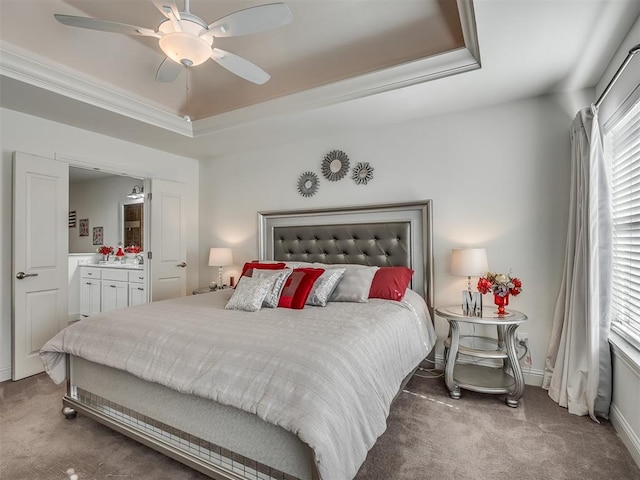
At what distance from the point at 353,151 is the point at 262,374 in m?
2.81

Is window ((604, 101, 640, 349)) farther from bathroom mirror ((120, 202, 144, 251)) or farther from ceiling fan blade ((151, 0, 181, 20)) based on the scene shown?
bathroom mirror ((120, 202, 144, 251))

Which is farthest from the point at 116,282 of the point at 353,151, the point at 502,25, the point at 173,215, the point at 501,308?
the point at 502,25

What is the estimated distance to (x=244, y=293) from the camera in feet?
8.53

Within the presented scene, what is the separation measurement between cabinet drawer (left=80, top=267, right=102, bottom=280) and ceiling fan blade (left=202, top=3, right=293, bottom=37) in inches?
185

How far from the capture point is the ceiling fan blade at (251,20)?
5.49 feet

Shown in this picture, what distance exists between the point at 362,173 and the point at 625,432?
286 cm

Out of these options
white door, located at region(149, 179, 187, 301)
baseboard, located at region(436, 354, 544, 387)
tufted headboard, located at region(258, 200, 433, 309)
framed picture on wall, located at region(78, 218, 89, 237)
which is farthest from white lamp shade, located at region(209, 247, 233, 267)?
framed picture on wall, located at region(78, 218, 89, 237)

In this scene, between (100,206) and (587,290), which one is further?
(100,206)

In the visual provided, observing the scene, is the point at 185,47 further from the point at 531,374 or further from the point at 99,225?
the point at 99,225

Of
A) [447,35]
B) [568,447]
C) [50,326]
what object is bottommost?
[568,447]

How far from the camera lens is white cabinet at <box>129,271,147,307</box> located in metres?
4.65

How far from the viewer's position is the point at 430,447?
1979 mm

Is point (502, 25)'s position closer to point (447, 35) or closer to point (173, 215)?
point (447, 35)

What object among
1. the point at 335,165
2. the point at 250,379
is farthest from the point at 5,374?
the point at 335,165
